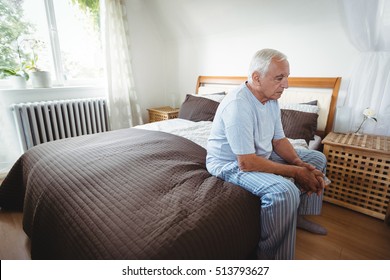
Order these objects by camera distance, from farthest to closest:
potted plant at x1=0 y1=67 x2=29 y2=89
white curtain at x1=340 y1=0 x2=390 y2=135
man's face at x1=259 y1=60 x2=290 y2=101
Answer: potted plant at x1=0 y1=67 x2=29 y2=89, white curtain at x1=340 y1=0 x2=390 y2=135, man's face at x1=259 y1=60 x2=290 y2=101

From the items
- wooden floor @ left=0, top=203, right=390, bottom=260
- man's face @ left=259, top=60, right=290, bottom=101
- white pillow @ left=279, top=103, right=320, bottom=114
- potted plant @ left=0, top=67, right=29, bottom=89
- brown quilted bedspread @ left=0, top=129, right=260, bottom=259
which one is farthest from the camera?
potted plant @ left=0, top=67, right=29, bottom=89

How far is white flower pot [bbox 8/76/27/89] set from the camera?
2326 mm

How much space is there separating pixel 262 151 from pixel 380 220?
1.25m

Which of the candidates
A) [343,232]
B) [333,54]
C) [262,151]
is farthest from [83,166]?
[333,54]

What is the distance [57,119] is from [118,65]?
1031mm

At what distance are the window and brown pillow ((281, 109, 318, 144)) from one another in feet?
8.14

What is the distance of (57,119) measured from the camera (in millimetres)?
2545

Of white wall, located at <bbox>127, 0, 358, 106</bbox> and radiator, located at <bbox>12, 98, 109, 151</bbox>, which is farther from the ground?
white wall, located at <bbox>127, 0, 358, 106</bbox>

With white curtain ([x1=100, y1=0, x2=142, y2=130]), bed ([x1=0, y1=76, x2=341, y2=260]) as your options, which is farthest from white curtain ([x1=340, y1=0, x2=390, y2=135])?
white curtain ([x1=100, y1=0, x2=142, y2=130])

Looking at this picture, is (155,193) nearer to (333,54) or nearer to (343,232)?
(343,232)

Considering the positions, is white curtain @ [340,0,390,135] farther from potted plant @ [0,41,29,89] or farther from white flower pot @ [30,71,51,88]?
potted plant @ [0,41,29,89]

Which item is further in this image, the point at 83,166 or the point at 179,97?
the point at 179,97

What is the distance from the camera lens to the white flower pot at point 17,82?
2326 millimetres

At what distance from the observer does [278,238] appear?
3.34 ft
